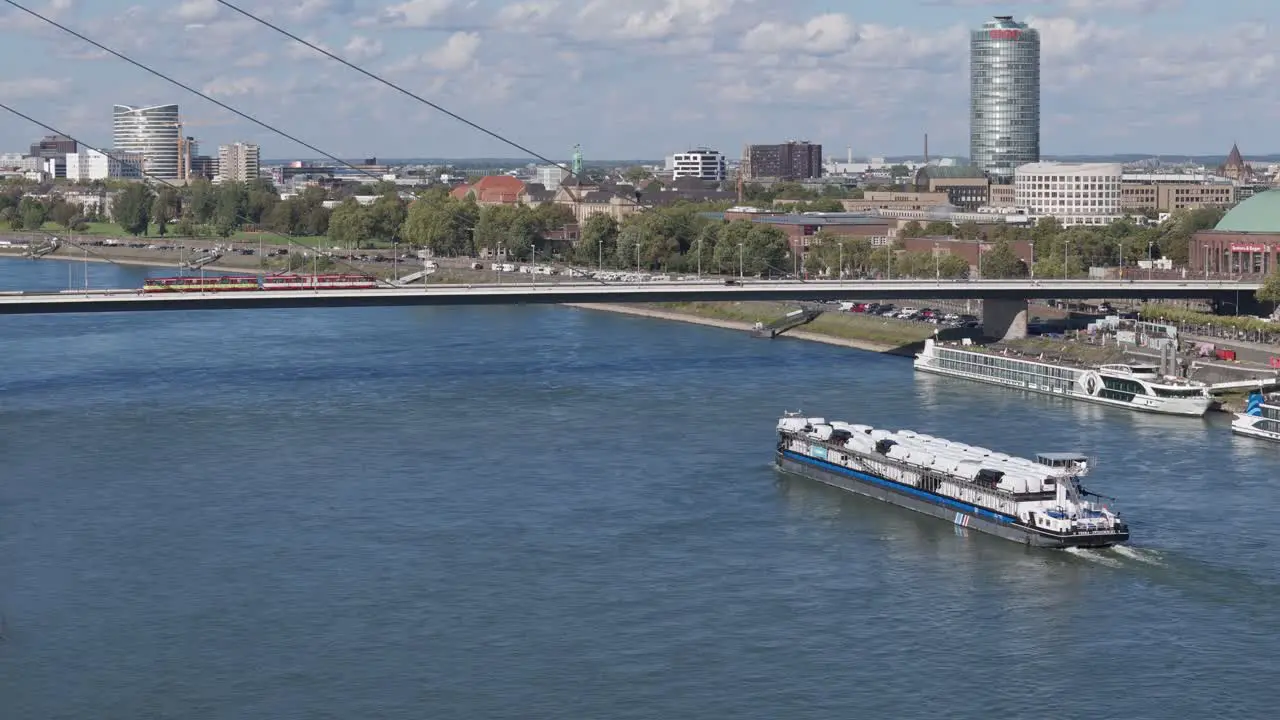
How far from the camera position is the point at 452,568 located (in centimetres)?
1855

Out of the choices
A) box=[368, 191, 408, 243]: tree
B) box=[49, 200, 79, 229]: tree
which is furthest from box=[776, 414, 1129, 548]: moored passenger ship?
box=[49, 200, 79, 229]: tree

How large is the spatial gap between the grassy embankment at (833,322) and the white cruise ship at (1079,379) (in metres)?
3.62

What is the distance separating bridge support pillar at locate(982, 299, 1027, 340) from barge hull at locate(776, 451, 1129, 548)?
49.9ft

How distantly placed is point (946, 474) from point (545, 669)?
7123mm

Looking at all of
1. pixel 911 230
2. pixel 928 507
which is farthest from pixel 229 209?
pixel 928 507

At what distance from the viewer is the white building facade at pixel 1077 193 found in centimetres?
8119

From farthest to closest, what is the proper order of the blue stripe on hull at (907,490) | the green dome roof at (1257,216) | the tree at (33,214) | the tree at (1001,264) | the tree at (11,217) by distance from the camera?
the tree at (11,217)
the tree at (33,214)
the tree at (1001,264)
the green dome roof at (1257,216)
the blue stripe on hull at (907,490)

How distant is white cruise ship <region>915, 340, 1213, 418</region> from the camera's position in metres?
28.8

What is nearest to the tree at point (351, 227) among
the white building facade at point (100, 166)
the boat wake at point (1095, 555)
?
the boat wake at point (1095, 555)

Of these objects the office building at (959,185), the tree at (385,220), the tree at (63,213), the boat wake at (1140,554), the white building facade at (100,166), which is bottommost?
the boat wake at (1140,554)

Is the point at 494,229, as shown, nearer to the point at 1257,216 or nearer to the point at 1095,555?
the point at 1257,216

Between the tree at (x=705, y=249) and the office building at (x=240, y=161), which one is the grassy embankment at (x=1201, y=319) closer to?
the tree at (x=705, y=249)

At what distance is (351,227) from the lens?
7238 centimetres

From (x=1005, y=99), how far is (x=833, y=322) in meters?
82.1
